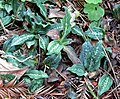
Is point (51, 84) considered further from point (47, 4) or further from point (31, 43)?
point (47, 4)

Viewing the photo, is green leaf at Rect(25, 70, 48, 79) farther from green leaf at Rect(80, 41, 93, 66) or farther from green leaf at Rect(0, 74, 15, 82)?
green leaf at Rect(80, 41, 93, 66)

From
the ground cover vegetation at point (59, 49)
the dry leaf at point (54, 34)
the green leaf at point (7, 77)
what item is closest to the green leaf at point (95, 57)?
the ground cover vegetation at point (59, 49)

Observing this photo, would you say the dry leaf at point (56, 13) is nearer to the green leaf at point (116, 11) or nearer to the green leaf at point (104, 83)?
the green leaf at point (116, 11)

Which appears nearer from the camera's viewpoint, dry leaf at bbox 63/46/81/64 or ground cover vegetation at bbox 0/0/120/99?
ground cover vegetation at bbox 0/0/120/99

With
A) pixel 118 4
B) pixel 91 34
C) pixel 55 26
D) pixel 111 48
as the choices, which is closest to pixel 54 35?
pixel 55 26

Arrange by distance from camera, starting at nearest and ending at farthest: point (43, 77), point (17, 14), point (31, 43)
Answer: point (43, 77)
point (31, 43)
point (17, 14)

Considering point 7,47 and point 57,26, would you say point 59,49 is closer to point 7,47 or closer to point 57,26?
point 57,26

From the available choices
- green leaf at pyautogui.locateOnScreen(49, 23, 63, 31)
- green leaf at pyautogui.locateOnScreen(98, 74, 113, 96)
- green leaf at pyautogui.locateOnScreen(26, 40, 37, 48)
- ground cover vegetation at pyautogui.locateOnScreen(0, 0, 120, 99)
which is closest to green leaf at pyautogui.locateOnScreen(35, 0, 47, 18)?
ground cover vegetation at pyautogui.locateOnScreen(0, 0, 120, 99)
